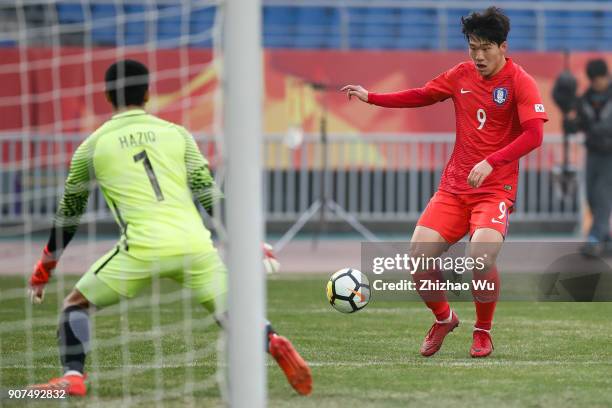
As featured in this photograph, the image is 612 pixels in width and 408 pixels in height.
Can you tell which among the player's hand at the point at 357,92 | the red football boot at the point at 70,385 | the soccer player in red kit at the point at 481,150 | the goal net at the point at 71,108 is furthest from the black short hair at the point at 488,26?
the goal net at the point at 71,108

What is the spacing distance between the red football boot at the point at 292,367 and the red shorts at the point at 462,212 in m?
1.99

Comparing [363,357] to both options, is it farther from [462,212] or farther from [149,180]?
[149,180]

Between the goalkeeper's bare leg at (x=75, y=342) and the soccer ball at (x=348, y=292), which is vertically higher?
the goalkeeper's bare leg at (x=75, y=342)

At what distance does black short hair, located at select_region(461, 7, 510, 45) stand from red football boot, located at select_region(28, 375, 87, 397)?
10.4 feet

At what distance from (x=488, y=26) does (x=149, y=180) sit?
242 cm

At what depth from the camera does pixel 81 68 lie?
15.5 m

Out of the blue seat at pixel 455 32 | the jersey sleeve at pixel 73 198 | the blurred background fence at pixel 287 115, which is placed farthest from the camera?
the blue seat at pixel 455 32

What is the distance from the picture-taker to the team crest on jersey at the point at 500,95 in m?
7.47

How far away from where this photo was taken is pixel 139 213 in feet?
19.9

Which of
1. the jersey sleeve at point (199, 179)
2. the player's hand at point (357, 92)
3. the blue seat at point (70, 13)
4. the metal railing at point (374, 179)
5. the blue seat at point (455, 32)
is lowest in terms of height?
the metal railing at point (374, 179)

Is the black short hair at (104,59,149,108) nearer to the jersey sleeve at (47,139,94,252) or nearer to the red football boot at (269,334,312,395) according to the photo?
the jersey sleeve at (47,139,94,252)

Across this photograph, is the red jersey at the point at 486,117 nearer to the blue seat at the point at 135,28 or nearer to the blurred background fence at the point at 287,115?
the blurred background fence at the point at 287,115

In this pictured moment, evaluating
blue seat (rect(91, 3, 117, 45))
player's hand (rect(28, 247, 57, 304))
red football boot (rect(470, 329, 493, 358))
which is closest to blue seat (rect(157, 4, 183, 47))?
blue seat (rect(91, 3, 117, 45))

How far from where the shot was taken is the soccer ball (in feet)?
26.2
